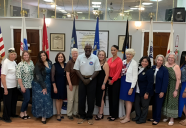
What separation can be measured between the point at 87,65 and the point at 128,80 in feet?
2.88

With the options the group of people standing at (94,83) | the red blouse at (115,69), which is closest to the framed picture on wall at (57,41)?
the group of people standing at (94,83)

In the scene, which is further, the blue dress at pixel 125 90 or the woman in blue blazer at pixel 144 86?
the blue dress at pixel 125 90

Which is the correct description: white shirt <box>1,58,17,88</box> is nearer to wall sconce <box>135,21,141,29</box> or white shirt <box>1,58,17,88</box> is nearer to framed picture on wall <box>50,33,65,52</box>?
framed picture on wall <box>50,33,65,52</box>

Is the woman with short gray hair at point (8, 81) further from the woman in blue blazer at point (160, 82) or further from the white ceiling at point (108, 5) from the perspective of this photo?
the white ceiling at point (108, 5)

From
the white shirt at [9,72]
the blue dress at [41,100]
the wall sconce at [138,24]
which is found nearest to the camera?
the white shirt at [9,72]

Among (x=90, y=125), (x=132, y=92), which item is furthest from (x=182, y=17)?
(x=90, y=125)

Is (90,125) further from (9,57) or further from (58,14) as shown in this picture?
(58,14)

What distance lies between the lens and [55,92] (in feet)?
10.7

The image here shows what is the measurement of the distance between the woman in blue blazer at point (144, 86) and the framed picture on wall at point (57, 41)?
4.25 metres

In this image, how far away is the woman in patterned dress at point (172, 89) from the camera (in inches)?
125

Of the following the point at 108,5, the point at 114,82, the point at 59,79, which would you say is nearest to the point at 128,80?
the point at 114,82

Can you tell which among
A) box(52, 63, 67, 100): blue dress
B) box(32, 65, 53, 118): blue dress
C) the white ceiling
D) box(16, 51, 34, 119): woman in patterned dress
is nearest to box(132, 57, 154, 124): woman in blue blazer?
box(52, 63, 67, 100): blue dress

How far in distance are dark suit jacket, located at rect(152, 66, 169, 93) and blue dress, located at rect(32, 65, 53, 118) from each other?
84.7 inches

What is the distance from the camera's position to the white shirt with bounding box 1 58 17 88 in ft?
10.2
